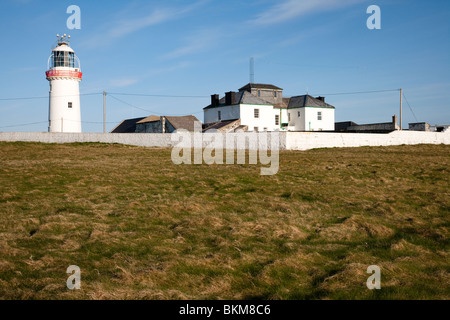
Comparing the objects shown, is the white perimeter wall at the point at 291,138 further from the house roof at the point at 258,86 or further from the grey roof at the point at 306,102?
the house roof at the point at 258,86

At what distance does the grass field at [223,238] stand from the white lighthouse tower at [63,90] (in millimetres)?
33563

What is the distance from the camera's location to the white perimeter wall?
34.1m

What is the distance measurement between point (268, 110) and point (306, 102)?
21.1ft

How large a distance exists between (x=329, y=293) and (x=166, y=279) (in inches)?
91.3

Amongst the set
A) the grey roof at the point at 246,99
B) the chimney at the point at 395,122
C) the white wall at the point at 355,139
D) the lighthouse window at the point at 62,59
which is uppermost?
the lighthouse window at the point at 62,59

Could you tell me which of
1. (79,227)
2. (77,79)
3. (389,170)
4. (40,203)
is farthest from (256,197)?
(77,79)

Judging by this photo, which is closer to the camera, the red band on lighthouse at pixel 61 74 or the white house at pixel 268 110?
the red band on lighthouse at pixel 61 74

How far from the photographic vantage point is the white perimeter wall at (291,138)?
34.1 m

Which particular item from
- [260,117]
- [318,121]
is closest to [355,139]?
[260,117]

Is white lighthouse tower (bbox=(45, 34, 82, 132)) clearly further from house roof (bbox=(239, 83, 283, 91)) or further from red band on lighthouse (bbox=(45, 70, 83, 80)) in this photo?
house roof (bbox=(239, 83, 283, 91))

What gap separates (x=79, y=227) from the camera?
869 cm

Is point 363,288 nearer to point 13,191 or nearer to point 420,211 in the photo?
point 420,211

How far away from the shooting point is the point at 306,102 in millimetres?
62750
